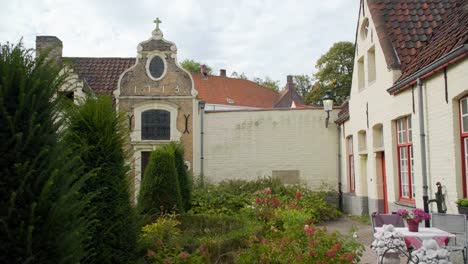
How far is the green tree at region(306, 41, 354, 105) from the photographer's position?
32031 millimetres

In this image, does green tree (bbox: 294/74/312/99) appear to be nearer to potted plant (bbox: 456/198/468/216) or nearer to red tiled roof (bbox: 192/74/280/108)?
red tiled roof (bbox: 192/74/280/108)

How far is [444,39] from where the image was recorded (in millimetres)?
8945

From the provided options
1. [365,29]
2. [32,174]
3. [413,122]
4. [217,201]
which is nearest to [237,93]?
[217,201]

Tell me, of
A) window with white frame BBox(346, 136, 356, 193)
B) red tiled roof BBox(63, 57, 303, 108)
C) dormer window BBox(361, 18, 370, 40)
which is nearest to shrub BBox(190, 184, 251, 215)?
window with white frame BBox(346, 136, 356, 193)

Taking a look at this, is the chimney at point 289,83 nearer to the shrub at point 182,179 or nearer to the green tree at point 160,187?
the shrub at point 182,179

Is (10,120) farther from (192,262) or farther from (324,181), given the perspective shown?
(324,181)

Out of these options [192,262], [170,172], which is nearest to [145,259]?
[192,262]

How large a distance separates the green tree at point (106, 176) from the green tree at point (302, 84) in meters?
47.4

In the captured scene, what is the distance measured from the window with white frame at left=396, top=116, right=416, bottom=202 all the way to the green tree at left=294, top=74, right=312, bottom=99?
135ft

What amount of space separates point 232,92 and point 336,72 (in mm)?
14537

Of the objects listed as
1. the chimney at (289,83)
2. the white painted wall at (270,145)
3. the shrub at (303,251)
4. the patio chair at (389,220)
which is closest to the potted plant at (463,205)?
the patio chair at (389,220)

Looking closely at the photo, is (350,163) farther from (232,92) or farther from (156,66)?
(232,92)

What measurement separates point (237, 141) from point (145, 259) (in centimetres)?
1207

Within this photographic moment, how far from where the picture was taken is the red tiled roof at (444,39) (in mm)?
8045
